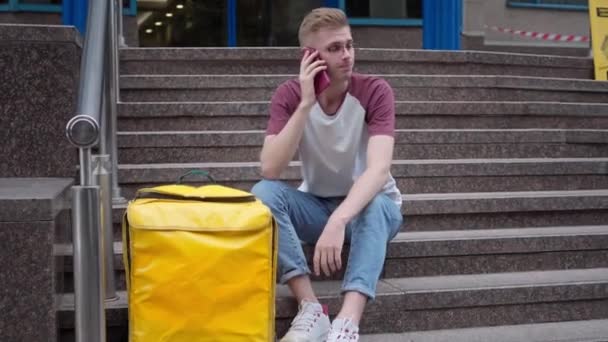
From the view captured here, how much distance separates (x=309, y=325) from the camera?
307 cm

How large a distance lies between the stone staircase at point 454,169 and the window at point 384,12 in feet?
11.0

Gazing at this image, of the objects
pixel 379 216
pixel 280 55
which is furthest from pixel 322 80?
pixel 280 55

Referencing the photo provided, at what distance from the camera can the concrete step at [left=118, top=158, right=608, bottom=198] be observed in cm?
430

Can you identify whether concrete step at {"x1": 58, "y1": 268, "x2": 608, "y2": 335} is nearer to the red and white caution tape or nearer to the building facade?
the building facade

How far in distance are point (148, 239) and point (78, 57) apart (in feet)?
4.86

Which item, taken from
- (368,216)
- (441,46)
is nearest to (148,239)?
(368,216)

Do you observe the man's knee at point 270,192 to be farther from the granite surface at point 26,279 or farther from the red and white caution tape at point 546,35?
the red and white caution tape at point 546,35

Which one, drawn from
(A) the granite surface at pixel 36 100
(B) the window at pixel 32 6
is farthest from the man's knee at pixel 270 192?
(B) the window at pixel 32 6

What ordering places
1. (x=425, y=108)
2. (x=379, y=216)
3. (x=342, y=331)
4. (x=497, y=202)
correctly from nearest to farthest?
(x=342, y=331), (x=379, y=216), (x=497, y=202), (x=425, y=108)

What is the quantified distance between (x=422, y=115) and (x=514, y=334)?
2.06 m

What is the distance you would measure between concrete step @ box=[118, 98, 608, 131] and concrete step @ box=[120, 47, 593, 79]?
0.59 m

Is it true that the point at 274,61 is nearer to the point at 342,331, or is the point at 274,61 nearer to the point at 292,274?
the point at 292,274

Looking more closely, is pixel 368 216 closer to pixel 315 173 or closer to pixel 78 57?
pixel 315 173

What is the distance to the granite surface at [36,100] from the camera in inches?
147
